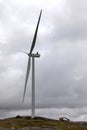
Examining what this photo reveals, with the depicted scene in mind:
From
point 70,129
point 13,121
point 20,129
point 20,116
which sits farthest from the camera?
point 20,116

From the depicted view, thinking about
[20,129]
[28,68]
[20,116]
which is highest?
[28,68]

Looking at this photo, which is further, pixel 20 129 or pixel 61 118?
pixel 61 118

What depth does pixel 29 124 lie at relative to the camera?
457ft

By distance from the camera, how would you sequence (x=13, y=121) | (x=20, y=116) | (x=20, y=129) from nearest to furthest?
(x=20, y=129) < (x=13, y=121) < (x=20, y=116)

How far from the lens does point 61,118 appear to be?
570ft

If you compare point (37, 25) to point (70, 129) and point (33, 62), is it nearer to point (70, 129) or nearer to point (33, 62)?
point (33, 62)

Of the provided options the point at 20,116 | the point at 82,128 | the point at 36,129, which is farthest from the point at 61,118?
the point at 36,129

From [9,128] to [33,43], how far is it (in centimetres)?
3243

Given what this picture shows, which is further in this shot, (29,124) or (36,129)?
(29,124)

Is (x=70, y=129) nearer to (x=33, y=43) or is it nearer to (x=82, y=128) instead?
(x=82, y=128)

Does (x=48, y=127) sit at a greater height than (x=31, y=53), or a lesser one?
lesser

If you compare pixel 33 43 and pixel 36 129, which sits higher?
pixel 33 43

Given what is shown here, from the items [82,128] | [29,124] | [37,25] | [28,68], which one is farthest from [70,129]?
[37,25]

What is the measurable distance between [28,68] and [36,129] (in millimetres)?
25639
